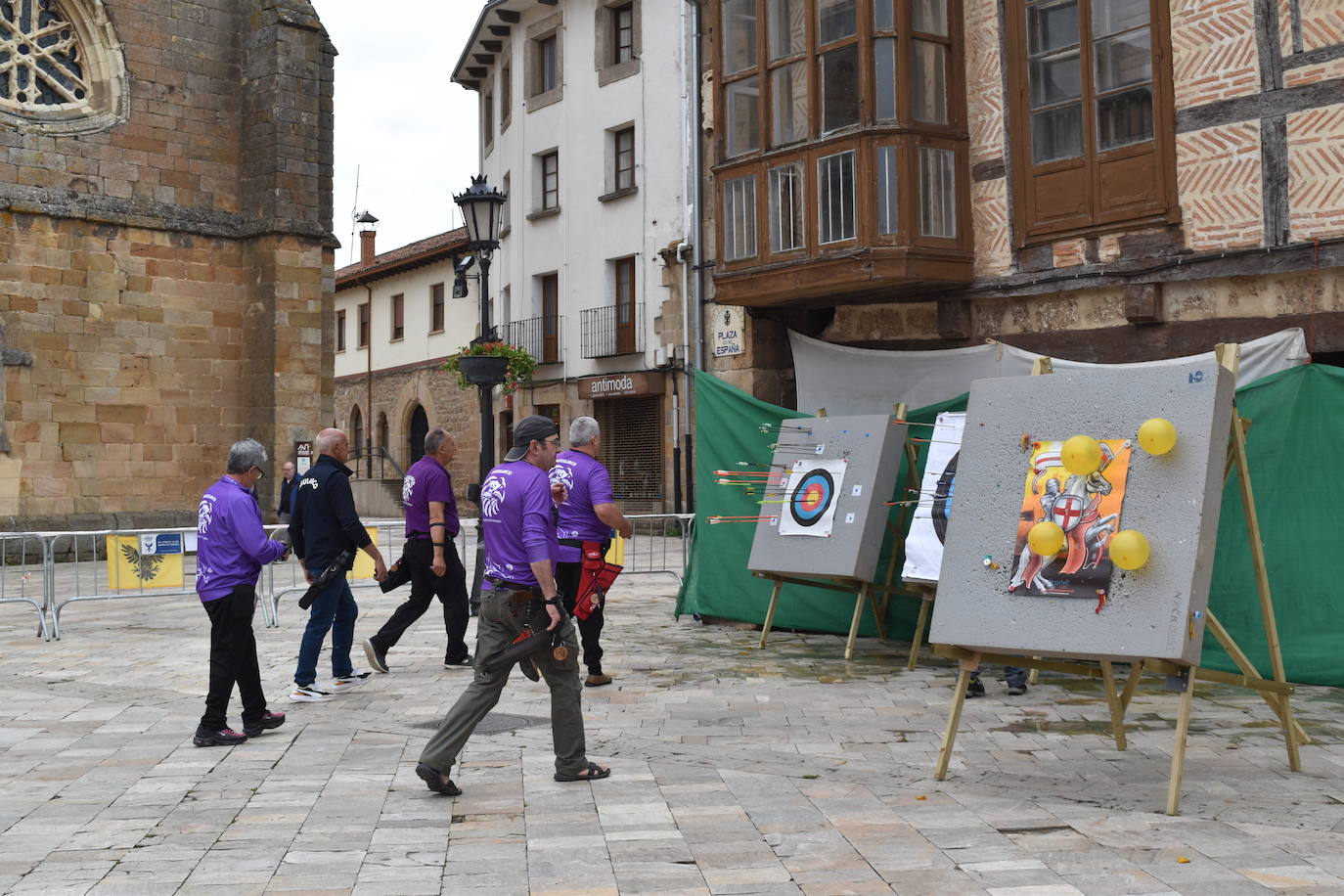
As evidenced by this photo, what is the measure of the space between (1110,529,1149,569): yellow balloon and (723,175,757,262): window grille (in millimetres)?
9196

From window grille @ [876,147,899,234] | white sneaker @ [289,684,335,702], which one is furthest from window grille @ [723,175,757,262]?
white sneaker @ [289,684,335,702]

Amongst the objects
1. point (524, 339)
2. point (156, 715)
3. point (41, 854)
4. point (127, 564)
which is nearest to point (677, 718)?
point (156, 715)

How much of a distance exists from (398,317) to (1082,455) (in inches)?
1439

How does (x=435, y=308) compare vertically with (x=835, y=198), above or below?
above

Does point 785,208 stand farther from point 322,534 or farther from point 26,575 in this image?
point 26,575

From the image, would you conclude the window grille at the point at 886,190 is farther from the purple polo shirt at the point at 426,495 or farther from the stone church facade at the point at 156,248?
the stone church facade at the point at 156,248

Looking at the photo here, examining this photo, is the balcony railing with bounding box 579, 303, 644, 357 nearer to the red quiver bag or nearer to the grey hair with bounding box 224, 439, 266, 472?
the red quiver bag

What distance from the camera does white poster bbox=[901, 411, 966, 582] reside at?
9344 millimetres

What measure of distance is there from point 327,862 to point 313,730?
107 inches

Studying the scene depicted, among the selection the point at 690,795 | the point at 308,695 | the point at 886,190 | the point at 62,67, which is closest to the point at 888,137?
the point at 886,190

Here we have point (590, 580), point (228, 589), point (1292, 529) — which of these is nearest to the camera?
point (228, 589)

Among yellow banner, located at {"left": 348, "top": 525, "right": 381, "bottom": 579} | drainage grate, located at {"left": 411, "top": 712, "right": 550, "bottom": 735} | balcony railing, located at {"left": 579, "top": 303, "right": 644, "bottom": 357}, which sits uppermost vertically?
balcony railing, located at {"left": 579, "top": 303, "right": 644, "bottom": 357}

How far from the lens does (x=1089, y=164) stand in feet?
40.8

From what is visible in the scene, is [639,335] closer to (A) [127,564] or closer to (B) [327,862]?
(A) [127,564]
